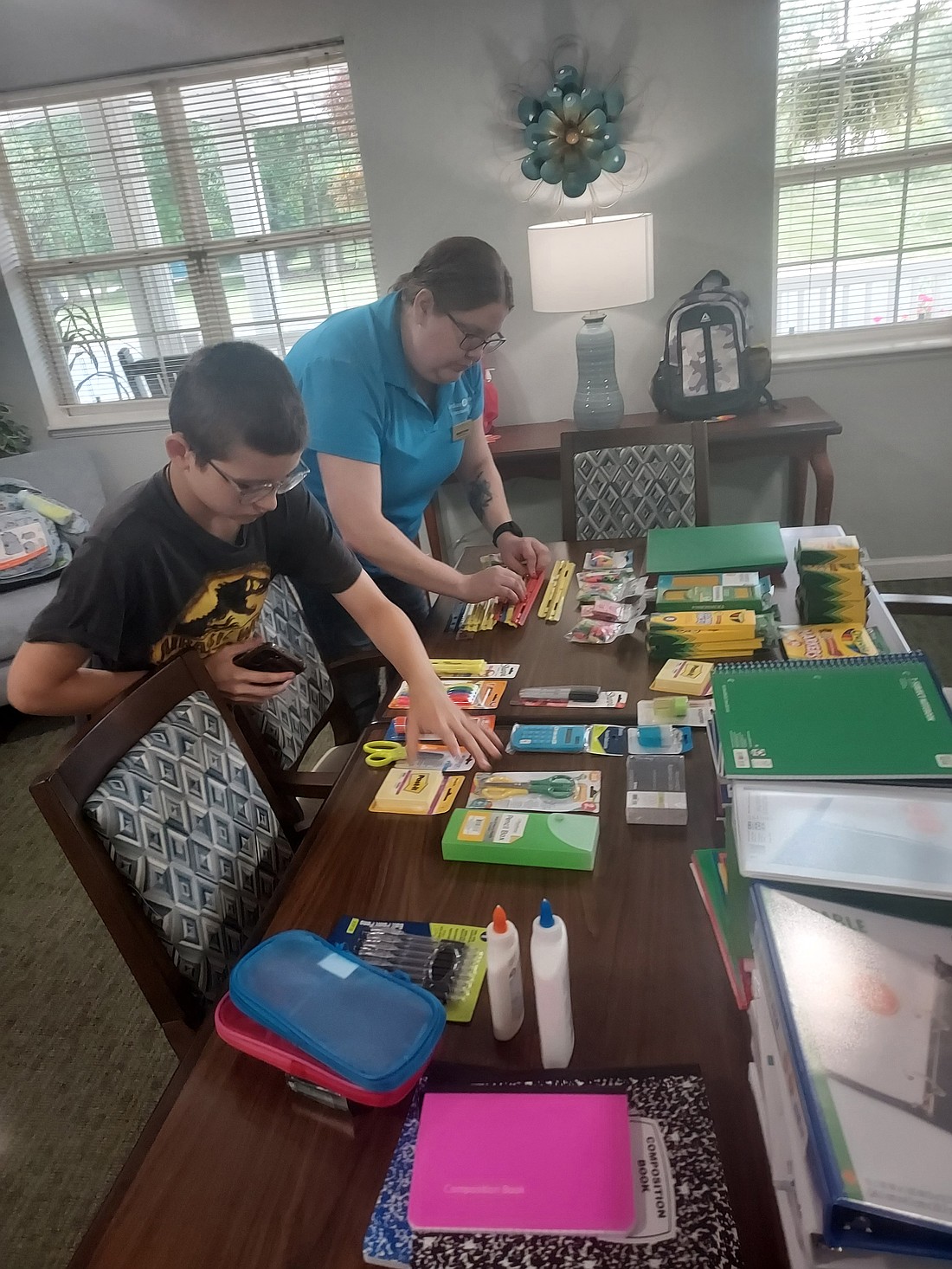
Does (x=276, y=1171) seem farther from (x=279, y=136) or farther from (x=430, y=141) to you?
(x=279, y=136)

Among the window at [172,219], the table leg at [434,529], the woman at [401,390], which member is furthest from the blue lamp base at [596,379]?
the woman at [401,390]

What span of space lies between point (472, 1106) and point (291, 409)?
0.89 m

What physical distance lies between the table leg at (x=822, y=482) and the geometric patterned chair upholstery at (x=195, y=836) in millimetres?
2345

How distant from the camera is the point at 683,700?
133cm

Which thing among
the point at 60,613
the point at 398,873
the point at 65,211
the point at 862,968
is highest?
the point at 65,211

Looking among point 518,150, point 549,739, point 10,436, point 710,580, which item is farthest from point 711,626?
point 10,436

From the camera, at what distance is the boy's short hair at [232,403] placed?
1118mm

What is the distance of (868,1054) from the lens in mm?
578

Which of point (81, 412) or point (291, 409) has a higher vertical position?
point (291, 409)

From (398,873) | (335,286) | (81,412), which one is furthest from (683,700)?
(81,412)

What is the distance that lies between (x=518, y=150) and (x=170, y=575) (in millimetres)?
2538

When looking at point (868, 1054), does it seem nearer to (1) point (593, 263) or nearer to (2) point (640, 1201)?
(2) point (640, 1201)

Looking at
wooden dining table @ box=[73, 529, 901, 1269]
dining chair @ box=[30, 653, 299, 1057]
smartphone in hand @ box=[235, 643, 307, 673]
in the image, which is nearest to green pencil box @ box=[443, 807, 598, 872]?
wooden dining table @ box=[73, 529, 901, 1269]

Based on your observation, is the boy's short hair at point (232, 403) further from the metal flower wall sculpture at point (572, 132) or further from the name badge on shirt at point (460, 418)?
the metal flower wall sculpture at point (572, 132)
